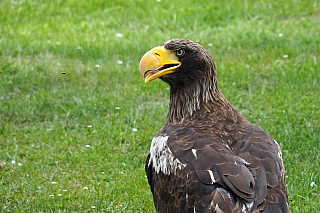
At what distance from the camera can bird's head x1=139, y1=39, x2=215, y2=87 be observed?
4.38 meters

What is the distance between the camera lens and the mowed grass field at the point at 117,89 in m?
5.50

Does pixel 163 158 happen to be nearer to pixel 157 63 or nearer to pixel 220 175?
pixel 220 175

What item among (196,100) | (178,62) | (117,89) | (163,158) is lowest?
(117,89)

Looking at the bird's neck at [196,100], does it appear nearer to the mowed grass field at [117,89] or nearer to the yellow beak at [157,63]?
the yellow beak at [157,63]

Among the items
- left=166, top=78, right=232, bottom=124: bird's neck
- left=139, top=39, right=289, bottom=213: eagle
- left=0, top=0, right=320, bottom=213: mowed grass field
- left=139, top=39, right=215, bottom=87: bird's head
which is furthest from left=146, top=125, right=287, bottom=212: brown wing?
left=0, top=0, right=320, bottom=213: mowed grass field

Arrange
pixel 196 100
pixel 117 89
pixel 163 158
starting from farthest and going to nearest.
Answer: pixel 117 89
pixel 196 100
pixel 163 158

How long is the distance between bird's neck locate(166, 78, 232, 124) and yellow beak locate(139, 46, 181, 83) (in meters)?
0.25

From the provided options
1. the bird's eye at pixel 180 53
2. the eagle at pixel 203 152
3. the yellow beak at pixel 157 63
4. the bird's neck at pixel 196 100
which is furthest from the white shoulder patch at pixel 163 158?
the bird's eye at pixel 180 53

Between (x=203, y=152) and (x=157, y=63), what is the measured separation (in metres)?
0.98

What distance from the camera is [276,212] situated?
3488mm

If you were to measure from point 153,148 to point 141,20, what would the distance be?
651 cm

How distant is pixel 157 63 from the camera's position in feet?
14.3

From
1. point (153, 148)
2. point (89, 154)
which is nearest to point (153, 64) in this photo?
point (153, 148)

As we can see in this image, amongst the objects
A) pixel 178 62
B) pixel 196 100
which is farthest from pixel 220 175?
pixel 178 62
